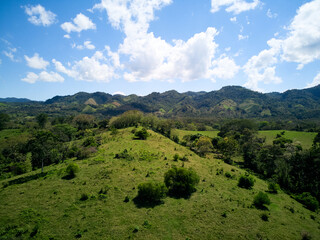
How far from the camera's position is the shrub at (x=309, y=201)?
3465cm

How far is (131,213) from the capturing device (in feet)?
82.3

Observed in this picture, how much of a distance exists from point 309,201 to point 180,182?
34.2 metres

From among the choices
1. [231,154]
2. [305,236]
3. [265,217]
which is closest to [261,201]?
[265,217]

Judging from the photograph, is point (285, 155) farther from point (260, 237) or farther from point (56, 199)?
point (56, 199)

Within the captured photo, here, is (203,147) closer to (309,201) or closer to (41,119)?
(309,201)

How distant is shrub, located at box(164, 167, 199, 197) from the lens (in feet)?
107

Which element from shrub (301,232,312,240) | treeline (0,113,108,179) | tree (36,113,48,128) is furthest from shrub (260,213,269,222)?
tree (36,113,48,128)

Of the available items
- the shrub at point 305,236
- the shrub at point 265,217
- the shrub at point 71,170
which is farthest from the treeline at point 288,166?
the shrub at point 71,170

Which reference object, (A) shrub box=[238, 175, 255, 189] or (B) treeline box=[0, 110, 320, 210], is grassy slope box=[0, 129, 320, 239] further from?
(B) treeline box=[0, 110, 320, 210]

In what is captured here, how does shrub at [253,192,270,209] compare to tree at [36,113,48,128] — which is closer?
shrub at [253,192,270,209]

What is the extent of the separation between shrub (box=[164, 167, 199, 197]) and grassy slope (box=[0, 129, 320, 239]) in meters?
1.99

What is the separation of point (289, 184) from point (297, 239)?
109ft

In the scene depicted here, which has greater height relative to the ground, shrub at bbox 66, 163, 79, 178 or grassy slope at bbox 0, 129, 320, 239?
shrub at bbox 66, 163, 79, 178

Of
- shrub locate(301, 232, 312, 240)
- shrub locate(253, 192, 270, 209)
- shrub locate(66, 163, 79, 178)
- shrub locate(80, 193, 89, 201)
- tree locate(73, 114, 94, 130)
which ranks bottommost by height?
shrub locate(301, 232, 312, 240)
